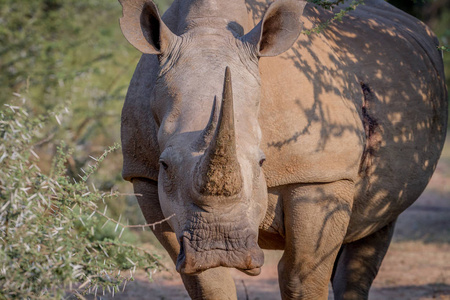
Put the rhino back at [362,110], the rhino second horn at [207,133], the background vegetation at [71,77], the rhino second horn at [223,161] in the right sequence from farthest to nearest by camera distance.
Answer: the background vegetation at [71,77]
the rhino back at [362,110]
the rhino second horn at [207,133]
the rhino second horn at [223,161]

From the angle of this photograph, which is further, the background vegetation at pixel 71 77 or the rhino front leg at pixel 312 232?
the background vegetation at pixel 71 77

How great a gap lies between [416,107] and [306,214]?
1570 millimetres

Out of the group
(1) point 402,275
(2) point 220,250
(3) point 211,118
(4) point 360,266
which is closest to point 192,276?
(2) point 220,250

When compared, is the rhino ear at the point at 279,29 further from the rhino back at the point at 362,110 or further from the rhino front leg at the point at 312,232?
the rhino front leg at the point at 312,232

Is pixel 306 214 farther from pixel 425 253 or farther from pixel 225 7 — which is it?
pixel 425 253

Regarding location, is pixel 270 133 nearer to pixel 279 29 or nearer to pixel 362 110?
pixel 279 29

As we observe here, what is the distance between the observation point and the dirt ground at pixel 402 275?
708 centimetres

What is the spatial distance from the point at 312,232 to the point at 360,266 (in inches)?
72.9

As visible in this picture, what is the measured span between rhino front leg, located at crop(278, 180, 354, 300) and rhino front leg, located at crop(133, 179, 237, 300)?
387 millimetres

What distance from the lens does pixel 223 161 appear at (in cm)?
344

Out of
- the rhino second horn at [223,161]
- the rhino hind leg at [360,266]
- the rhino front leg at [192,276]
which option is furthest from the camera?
the rhino hind leg at [360,266]

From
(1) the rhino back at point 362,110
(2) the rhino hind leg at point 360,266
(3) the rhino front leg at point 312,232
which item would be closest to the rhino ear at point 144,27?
(1) the rhino back at point 362,110

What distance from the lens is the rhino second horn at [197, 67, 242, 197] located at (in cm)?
339

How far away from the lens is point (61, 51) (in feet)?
33.9
